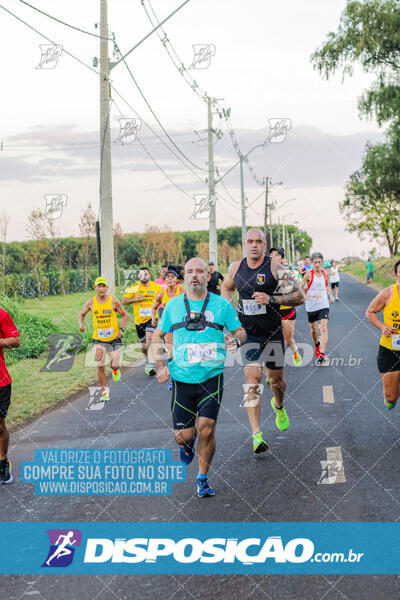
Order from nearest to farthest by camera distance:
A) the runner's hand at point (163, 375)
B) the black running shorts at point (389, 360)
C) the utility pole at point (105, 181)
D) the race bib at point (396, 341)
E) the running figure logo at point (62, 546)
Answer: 1. the running figure logo at point (62, 546)
2. the runner's hand at point (163, 375)
3. the race bib at point (396, 341)
4. the black running shorts at point (389, 360)
5. the utility pole at point (105, 181)

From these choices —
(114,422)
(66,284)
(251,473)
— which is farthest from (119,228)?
(251,473)

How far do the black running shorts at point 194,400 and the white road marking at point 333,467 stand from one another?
3.57ft

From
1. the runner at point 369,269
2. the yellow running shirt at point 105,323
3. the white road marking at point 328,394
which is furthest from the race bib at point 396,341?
the runner at point 369,269

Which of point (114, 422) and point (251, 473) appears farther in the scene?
point (114, 422)

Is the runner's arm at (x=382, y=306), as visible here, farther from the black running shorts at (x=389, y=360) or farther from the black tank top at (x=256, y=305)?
the black tank top at (x=256, y=305)

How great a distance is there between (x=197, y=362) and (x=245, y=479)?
3.75ft

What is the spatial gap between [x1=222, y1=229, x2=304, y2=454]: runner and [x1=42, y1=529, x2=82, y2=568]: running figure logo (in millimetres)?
2521

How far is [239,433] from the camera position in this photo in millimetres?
8047

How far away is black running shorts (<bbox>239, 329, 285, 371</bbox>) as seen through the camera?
7.46m

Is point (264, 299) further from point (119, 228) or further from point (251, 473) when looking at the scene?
point (119, 228)

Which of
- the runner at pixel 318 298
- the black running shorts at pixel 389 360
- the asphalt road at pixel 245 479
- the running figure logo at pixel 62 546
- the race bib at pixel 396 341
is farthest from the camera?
the runner at pixel 318 298

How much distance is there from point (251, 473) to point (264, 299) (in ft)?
5.68

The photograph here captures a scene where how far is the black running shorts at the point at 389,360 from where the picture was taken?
24.2ft

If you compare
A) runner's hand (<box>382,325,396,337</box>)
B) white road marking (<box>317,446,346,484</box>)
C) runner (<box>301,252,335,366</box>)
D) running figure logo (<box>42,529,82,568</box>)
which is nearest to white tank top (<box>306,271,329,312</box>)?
runner (<box>301,252,335,366</box>)
